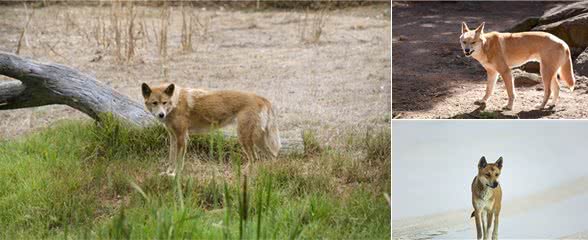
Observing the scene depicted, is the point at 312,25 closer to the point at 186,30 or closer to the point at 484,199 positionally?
the point at 186,30

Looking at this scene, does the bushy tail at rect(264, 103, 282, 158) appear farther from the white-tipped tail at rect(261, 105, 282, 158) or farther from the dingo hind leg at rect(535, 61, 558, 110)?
the dingo hind leg at rect(535, 61, 558, 110)

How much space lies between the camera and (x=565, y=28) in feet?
16.1

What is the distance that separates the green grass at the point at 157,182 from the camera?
493 centimetres

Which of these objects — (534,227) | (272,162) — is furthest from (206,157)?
(534,227)

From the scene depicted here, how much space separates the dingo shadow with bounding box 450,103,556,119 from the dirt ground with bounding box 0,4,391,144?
49cm

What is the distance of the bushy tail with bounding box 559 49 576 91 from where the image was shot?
4.83 meters

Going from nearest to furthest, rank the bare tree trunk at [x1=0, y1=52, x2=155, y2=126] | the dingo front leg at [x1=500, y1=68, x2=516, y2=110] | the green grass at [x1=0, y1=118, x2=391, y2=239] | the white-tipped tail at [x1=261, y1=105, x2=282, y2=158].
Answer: the dingo front leg at [x1=500, y1=68, x2=516, y2=110] < the green grass at [x1=0, y1=118, x2=391, y2=239] < the white-tipped tail at [x1=261, y1=105, x2=282, y2=158] < the bare tree trunk at [x1=0, y1=52, x2=155, y2=126]

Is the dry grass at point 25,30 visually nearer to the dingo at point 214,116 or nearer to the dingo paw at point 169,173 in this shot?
the dingo at point 214,116

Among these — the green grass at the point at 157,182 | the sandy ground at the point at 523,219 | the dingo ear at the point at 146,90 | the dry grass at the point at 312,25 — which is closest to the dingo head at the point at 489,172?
the sandy ground at the point at 523,219

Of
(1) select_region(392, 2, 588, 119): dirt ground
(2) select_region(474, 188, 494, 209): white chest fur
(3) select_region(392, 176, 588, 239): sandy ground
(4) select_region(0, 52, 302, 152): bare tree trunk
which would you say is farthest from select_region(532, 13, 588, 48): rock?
(4) select_region(0, 52, 302, 152): bare tree trunk

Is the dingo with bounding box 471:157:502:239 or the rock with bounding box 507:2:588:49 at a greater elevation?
the rock with bounding box 507:2:588:49

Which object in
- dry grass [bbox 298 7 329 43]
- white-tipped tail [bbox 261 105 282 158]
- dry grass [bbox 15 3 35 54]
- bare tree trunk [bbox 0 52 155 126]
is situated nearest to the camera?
white-tipped tail [bbox 261 105 282 158]

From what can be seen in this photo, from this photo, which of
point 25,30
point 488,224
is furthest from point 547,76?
point 25,30

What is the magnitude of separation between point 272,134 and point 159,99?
59 centimetres
